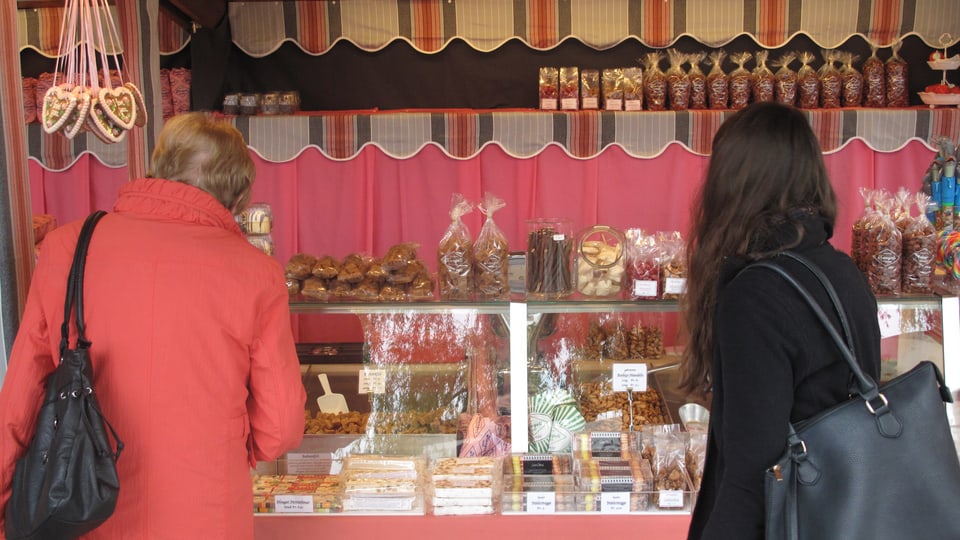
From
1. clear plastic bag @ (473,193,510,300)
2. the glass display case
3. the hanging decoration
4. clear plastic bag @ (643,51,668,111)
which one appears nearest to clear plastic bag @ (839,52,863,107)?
clear plastic bag @ (643,51,668,111)

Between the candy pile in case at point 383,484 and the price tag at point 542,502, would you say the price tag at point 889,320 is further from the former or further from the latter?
the candy pile in case at point 383,484

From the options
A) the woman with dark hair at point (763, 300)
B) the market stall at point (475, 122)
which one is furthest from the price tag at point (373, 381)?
the market stall at point (475, 122)

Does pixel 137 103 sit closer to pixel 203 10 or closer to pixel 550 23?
pixel 203 10

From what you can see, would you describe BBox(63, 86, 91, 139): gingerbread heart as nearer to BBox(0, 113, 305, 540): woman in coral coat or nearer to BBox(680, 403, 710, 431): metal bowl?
BBox(0, 113, 305, 540): woman in coral coat

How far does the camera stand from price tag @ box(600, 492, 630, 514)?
2.44 m

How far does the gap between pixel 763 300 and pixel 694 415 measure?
1.42 m

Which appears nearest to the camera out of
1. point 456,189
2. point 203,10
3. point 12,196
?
point 12,196

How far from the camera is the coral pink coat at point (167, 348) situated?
176cm

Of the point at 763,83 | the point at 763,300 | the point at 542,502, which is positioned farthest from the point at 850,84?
the point at 763,300

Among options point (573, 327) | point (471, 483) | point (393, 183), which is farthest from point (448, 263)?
point (393, 183)

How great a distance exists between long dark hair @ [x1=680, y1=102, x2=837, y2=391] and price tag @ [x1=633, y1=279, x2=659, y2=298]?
0.93 meters

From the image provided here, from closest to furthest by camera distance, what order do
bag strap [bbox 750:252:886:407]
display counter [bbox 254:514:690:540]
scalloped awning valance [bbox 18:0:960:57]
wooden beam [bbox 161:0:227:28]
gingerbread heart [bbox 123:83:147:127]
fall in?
bag strap [bbox 750:252:886:407], display counter [bbox 254:514:690:540], gingerbread heart [bbox 123:83:147:127], wooden beam [bbox 161:0:227:28], scalloped awning valance [bbox 18:0:960:57]

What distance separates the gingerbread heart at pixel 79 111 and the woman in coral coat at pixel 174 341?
1.11m

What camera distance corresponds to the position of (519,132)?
4773mm
